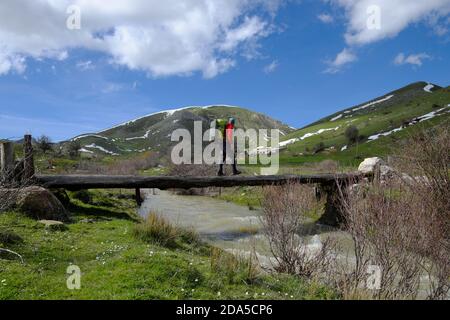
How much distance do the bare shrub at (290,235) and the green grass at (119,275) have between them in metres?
0.81

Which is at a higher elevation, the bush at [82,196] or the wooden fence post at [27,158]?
the wooden fence post at [27,158]

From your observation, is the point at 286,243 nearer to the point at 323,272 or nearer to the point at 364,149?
the point at 323,272

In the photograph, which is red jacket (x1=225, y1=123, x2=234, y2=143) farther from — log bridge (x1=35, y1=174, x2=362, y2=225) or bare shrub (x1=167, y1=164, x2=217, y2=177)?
bare shrub (x1=167, y1=164, x2=217, y2=177)

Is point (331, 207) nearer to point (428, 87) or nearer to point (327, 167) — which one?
point (327, 167)

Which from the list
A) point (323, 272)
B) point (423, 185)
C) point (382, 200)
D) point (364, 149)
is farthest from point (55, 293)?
point (364, 149)

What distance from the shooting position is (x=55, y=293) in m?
7.11

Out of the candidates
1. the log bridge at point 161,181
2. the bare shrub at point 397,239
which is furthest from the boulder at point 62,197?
the bare shrub at point 397,239

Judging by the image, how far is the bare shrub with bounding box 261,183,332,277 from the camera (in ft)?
34.4

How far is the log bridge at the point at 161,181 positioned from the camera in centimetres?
1523

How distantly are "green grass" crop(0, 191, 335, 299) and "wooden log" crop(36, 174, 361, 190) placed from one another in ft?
16.3

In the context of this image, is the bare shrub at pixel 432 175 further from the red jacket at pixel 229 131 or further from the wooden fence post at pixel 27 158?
the wooden fence post at pixel 27 158

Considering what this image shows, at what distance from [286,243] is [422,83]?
201 metres

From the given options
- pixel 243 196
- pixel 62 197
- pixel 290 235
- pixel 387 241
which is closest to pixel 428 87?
pixel 243 196

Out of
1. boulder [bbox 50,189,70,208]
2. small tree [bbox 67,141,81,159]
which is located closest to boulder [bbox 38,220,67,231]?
boulder [bbox 50,189,70,208]
